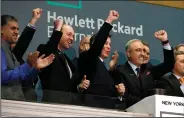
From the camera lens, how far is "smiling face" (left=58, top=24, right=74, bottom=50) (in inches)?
260

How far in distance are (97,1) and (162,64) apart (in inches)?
34.5

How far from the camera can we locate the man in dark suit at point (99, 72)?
21.2 feet

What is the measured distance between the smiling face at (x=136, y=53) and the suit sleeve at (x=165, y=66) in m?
0.16

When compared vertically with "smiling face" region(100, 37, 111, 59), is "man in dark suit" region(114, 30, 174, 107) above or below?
below

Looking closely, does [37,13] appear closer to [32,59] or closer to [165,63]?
[32,59]

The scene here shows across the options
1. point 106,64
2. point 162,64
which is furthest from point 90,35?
point 162,64

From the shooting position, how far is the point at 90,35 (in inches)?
271

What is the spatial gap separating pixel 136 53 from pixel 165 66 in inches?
13.5

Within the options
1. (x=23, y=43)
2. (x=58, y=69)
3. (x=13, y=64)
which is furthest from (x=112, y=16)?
(x=13, y=64)

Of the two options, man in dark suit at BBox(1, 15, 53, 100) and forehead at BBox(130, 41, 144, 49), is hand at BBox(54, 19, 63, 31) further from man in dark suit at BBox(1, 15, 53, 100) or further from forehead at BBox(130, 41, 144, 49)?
forehead at BBox(130, 41, 144, 49)

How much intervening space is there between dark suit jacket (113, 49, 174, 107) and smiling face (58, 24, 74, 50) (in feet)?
1.61

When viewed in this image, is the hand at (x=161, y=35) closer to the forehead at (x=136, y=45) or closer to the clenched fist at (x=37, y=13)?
the forehead at (x=136, y=45)

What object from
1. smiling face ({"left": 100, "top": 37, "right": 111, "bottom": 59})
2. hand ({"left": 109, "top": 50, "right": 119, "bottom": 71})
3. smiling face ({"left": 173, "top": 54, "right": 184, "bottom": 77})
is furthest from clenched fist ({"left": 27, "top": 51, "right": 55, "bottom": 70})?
smiling face ({"left": 173, "top": 54, "right": 184, "bottom": 77})

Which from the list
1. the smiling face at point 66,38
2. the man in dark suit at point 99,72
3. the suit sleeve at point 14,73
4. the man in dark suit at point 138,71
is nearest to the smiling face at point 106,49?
the man in dark suit at point 99,72
